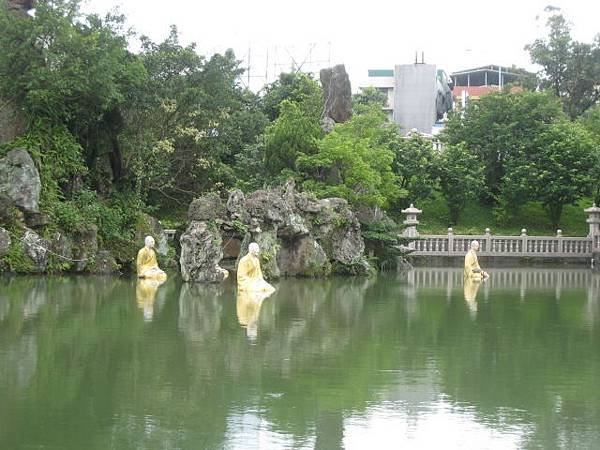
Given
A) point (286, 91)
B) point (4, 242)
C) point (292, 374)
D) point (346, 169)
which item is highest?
point (286, 91)

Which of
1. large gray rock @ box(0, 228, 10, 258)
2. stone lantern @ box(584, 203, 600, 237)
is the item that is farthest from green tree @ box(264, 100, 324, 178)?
stone lantern @ box(584, 203, 600, 237)

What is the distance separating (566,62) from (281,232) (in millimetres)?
22388

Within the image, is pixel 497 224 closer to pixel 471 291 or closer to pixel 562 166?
pixel 562 166

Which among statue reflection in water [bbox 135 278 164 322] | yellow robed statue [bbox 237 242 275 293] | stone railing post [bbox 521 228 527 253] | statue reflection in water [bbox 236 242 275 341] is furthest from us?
stone railing post [bbox 521 228 527 253]

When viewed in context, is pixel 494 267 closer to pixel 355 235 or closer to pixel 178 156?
pixel 355 235

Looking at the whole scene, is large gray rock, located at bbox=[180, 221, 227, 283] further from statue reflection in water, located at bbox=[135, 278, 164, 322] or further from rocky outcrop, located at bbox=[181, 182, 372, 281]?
statue reflection in water, located at bbox=[135, 278, 164, 322]

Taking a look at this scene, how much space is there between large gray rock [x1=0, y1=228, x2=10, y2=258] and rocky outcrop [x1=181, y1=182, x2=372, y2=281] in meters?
3.61

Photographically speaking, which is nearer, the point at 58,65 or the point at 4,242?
the point at 4,242

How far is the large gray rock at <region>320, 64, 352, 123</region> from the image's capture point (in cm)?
3138

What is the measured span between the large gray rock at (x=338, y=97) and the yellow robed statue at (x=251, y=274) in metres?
16.4

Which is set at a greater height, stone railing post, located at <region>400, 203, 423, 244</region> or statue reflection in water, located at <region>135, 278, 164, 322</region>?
stone railing post, located at <region>400, 203, 423, 244</region>

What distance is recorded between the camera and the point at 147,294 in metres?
14.9

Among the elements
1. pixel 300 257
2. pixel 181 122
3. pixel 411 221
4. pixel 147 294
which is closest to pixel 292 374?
pixel 147 294

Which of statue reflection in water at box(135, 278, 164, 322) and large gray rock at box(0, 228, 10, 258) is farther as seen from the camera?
large gray rock at box(0, 228, 10, 258)
